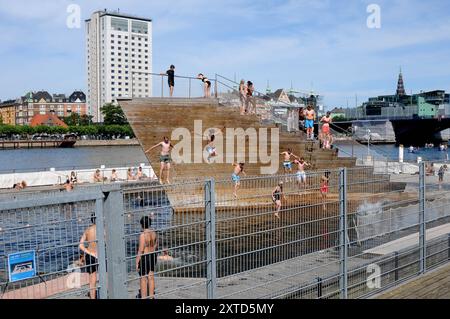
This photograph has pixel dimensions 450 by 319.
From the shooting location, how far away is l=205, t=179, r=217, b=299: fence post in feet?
19.0

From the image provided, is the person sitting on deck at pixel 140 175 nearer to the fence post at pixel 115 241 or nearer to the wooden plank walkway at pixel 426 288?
the wooden plank walkway at pixel 426 288

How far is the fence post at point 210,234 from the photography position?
5.80 metres

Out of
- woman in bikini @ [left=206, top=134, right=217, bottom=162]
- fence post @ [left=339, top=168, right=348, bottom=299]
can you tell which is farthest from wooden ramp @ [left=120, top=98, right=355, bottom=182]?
fence post @ [left=339, top=168, right=348, bottom=299]

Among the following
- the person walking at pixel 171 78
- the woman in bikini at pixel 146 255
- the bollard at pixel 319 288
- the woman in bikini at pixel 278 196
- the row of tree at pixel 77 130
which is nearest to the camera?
the woman in bikini at pixel 146 255

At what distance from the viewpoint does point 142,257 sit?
215 inches

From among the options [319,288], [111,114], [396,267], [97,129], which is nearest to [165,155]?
[396,267]

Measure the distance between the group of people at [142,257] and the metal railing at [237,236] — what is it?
0.10 ft

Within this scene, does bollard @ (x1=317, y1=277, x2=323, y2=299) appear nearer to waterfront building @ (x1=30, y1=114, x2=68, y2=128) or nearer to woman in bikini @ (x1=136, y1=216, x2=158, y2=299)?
woman in bikini @ (x1=136, y1=216, x2=158, y2=299)

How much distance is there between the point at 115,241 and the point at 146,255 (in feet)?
1.37

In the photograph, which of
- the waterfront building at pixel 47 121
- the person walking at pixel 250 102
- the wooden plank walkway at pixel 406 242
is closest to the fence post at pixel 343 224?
the wooden plank walkway at pixel 406 242
